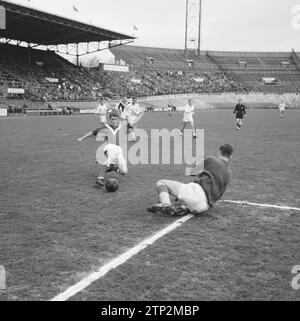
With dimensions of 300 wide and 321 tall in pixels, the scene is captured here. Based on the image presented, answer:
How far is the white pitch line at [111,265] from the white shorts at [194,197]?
350 mm

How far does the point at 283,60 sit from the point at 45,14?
2553 inches

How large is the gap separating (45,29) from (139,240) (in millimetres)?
47648

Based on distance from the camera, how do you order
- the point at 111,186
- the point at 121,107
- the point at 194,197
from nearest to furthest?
1. the point at 194,197
2. the point at 111,186
3. the point at 121,107

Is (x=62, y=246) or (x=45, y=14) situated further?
(x=45, y=14)

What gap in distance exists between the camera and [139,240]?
5.18 meters

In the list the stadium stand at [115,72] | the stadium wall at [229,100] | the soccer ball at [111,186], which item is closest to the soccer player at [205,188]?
the soccer ball at [111,186]

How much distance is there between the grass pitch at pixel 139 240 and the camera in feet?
12.8

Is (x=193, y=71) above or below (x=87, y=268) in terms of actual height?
above

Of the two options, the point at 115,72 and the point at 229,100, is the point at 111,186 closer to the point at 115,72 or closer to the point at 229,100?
the point at 115,72

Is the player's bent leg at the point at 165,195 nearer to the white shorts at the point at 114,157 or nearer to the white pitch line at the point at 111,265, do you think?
the white pitch line at the point at 111,265

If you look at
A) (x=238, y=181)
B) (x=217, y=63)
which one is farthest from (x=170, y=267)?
(x=217, y=63)

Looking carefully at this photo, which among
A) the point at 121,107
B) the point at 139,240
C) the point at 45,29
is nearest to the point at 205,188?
Answer: the point at 139,240

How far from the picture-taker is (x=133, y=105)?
17.6 metres

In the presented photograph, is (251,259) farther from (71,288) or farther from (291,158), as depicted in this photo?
(291,158)
